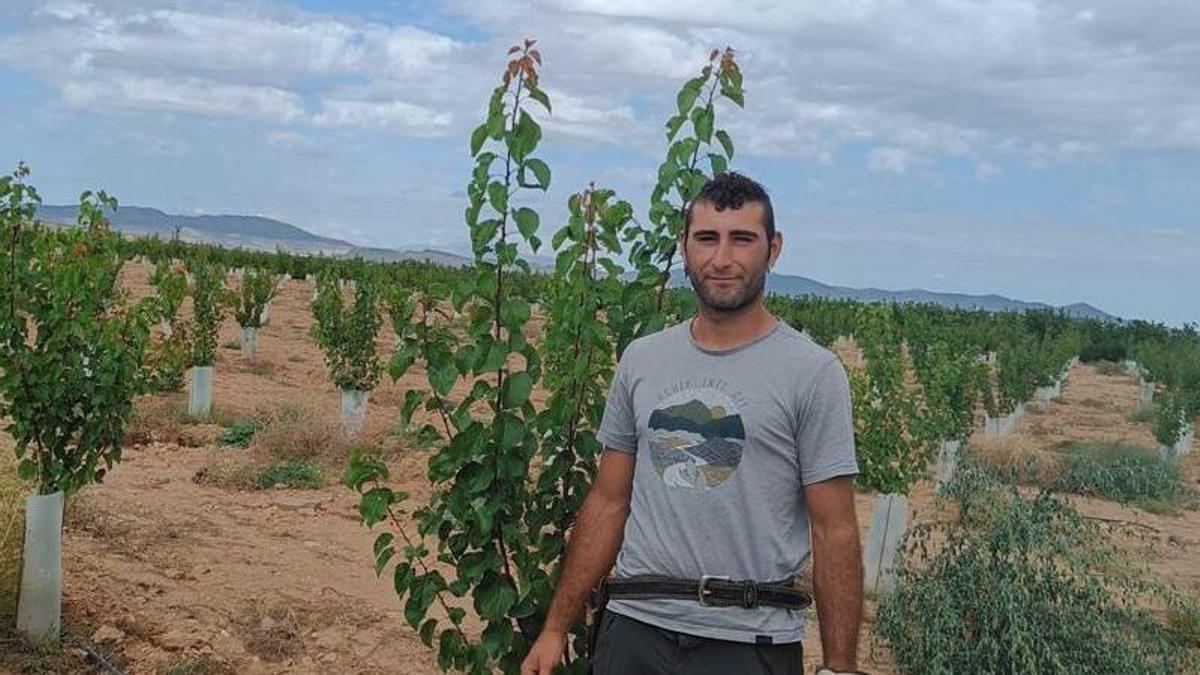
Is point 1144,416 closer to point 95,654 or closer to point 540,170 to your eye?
point 95,654

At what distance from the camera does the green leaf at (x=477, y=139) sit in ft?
9.91

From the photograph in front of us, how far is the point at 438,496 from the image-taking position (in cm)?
329

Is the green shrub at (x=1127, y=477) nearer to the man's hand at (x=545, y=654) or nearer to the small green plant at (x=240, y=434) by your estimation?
the small green plant at (x=240, y=434)

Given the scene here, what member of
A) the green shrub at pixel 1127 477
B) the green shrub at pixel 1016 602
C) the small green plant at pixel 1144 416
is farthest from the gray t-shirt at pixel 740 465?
the small green plant at pixel 1144 416

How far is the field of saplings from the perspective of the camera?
124 inches

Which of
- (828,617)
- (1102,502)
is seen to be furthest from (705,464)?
(1102,502)

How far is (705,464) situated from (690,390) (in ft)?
0.51

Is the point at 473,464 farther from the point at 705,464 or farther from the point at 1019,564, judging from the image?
the point at 1019,564

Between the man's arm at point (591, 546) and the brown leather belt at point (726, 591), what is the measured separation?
207 mm

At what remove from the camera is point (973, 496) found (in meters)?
5.42

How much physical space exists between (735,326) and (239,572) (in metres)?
4.79

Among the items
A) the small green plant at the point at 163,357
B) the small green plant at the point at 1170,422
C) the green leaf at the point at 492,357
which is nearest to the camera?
the green leaf at the point at 492,357

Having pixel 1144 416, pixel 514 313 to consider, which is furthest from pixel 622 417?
pixel 1144 416

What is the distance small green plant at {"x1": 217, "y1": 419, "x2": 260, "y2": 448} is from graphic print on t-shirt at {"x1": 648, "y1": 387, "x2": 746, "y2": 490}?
8.54m
